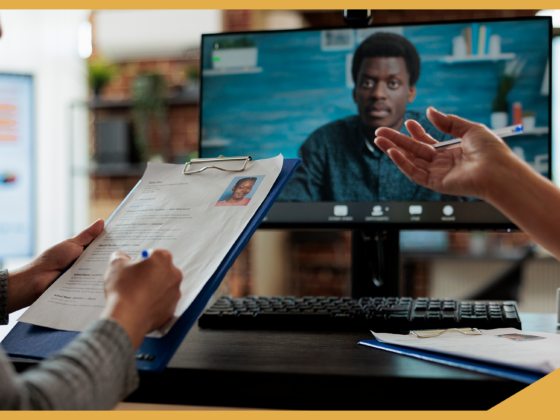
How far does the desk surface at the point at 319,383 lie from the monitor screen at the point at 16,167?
259 centimetres

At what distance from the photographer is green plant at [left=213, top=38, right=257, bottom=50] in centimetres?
105

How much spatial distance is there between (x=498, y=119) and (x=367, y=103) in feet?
0.83

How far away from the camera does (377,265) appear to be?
0.98 meters

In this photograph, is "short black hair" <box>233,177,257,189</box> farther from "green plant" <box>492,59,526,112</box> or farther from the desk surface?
"green plant" <box>492,59,526,112</box>

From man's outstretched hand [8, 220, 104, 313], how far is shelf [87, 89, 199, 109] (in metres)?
2.76

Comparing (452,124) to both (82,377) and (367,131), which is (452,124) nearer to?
(367,131)

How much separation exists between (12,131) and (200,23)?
1.45 metres

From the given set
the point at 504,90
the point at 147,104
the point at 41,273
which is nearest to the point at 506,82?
the point at 504,90

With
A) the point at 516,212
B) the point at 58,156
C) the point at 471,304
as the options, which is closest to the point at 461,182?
the point at 516,212

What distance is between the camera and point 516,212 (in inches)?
22.8

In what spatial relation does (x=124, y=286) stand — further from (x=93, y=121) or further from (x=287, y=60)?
(x=93, y=121)

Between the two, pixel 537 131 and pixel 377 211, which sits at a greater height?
pixel 537 131

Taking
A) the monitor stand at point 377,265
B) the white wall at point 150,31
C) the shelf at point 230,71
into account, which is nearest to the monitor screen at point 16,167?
the white wall at point 150,31

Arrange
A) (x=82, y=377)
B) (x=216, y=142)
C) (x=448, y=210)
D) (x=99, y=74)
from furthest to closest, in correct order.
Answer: (x=99, y=74), (x=216, y=142), (x=448, y=210), (x=82, y=377)
